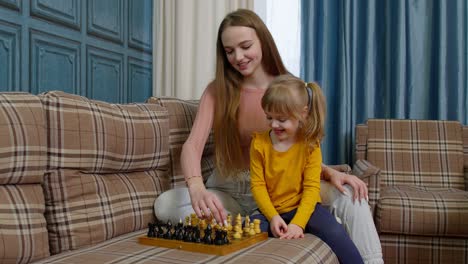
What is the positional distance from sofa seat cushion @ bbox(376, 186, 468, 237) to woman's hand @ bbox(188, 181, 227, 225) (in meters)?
1.06

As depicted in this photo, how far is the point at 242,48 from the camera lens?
6.48 feet

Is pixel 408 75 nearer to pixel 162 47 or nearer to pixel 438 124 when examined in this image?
pixel 438 124

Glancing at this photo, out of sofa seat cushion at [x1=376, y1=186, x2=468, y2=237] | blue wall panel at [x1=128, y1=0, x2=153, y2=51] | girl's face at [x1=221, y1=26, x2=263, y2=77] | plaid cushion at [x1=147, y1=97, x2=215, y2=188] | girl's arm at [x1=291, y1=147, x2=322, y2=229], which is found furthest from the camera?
blue wall panel at [x1=128, y1=0, x2=153, y2=51]

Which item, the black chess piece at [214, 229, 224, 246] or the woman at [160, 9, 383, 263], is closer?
the black chess piece at [214, 229, 224, 246]

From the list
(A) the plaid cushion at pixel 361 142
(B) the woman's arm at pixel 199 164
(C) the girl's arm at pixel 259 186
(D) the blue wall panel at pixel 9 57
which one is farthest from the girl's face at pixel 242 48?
(A) the plaid cushion at pixel 361 142

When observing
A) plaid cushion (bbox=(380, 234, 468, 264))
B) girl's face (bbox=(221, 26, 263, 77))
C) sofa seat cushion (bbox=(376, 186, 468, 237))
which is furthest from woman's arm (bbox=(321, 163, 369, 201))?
plaid cushion (bbox=(380, 234, 468, 264))

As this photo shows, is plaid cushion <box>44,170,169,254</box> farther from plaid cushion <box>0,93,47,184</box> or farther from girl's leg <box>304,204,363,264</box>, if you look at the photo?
girl's leg <box>304,204,363,264</box>

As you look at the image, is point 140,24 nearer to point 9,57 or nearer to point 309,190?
point 9,57

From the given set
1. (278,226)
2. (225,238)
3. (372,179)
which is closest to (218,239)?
(225,238)

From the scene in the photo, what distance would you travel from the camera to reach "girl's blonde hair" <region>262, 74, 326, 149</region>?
1.67 meters

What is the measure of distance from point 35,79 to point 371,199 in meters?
1.69

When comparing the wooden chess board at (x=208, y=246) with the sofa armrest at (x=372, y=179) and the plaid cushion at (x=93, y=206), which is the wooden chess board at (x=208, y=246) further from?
the sofa armrest at (x=372, y=179)

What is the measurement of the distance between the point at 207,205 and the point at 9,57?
1282mm

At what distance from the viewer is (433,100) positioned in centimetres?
334
